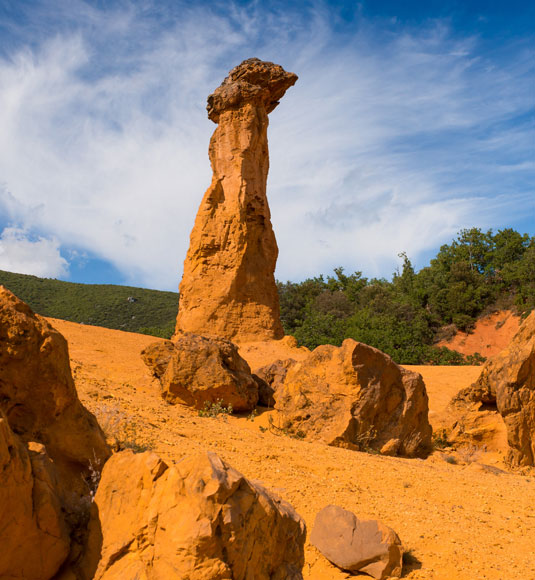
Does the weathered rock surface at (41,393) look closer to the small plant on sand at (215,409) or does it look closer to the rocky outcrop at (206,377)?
the small plant on sand at (215,409)

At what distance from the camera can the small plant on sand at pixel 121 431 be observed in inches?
181

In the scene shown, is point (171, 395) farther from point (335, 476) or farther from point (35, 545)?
point (35, 545)

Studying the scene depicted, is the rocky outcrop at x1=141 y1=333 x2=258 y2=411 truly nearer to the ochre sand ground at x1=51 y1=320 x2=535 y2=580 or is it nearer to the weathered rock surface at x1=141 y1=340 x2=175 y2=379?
the weathered rock surface at x1=141 y1=340 x2=175 y2=379

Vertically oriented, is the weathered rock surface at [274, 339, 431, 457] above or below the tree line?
below

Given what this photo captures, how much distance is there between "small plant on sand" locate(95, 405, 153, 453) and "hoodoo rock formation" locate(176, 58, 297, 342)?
10.8 meters

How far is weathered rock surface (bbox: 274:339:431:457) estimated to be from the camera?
7.19m

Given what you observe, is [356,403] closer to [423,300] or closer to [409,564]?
[409,564]

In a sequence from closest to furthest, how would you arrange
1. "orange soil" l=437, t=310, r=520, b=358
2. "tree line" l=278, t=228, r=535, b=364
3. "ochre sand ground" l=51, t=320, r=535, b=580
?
"ochre sand ground" l=51, t=320, r=535, b=580 → "tree line" l=278, t=228, r=535, b=364 → "orange soil" l=437, t=310, r=520, b=358

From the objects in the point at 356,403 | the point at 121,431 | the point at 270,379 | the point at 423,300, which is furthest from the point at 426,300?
the point at 121,431

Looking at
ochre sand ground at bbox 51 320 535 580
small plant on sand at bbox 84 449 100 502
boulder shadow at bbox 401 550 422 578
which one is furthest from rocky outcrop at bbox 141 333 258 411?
small plant on sand at bbox 84 449 100 502

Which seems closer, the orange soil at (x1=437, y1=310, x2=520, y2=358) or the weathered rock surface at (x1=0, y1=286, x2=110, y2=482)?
the weathered rock surface at (x1=0, y1=286, x2=110, y2=482)

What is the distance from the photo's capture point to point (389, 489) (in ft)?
17.0

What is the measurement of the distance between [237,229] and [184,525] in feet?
49.8

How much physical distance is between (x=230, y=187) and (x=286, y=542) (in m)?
15.7
